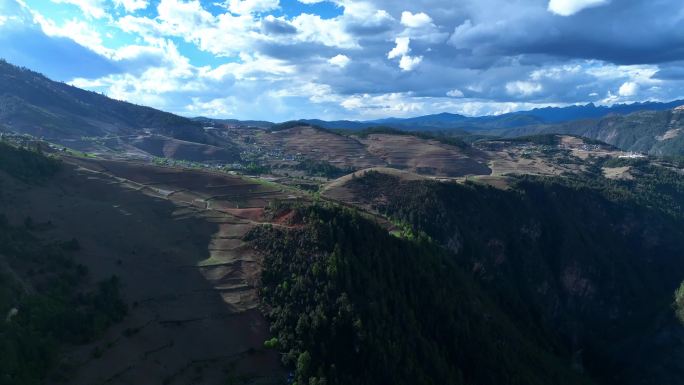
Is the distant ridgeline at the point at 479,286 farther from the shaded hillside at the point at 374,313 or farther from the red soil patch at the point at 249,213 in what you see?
the red soil patch at the point at 249,213

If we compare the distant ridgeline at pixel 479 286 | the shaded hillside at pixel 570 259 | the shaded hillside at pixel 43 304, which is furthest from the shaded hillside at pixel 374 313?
the shaded hillside at pixel 570 259

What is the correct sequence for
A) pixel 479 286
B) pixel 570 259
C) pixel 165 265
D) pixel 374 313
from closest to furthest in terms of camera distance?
pixel 374 313 → pixel 165 265 → pixel 479 286 → pixel 570 259

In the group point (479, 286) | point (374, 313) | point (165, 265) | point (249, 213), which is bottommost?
point (479, 286)

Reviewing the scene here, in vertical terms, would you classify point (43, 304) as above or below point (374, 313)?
above

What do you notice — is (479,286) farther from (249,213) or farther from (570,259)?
(570,259)

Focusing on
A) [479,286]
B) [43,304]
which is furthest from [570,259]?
[43,304]
